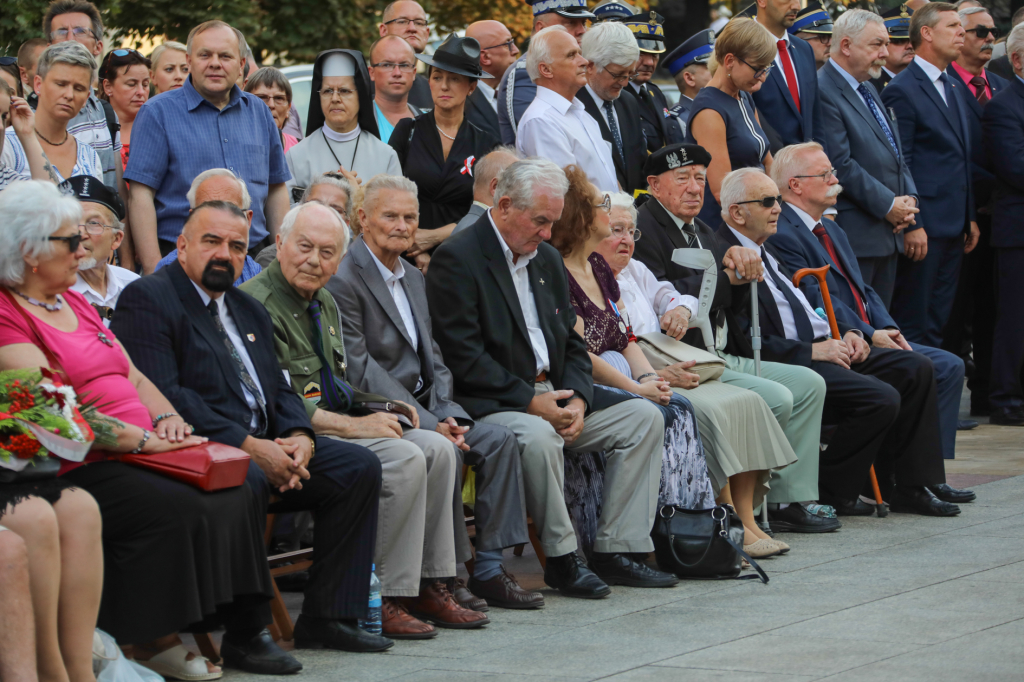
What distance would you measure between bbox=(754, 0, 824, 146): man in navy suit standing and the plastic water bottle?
203 inches

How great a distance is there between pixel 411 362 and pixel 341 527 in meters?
1.04

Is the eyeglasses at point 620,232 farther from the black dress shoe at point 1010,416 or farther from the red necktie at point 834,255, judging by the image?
the black dress shoe at point 1010,416

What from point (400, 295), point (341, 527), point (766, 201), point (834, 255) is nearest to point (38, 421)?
point (341, 527)

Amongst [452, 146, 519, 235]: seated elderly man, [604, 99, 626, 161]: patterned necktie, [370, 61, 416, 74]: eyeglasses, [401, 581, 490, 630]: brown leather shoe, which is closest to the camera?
[401, 581, 490, 630]: brown leather shoe

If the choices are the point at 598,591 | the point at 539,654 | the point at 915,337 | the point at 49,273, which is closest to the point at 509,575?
the point at 598,591

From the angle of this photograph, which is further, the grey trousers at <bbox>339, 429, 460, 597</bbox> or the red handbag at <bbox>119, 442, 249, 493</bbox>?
the grey trousers at <bbox>339, 429, 460, 597</bbox>

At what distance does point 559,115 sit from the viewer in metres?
8.19

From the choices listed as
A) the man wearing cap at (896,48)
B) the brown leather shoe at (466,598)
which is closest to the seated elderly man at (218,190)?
the brown leather shoe at (466,598)

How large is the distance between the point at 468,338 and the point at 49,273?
2100mm

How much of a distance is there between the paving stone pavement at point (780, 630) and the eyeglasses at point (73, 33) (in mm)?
4314

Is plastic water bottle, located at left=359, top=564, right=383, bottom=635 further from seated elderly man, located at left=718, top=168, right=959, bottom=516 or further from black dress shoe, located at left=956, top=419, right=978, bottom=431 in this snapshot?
A: black dress shoe, located at left=956, top=419, right=978, bottom=431

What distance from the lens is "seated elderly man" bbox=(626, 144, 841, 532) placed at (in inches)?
295

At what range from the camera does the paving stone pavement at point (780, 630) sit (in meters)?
4.87

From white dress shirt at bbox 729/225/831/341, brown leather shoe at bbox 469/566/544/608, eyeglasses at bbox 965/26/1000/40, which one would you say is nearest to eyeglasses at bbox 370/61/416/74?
white dress shirt at bbox 729/225/831/341
